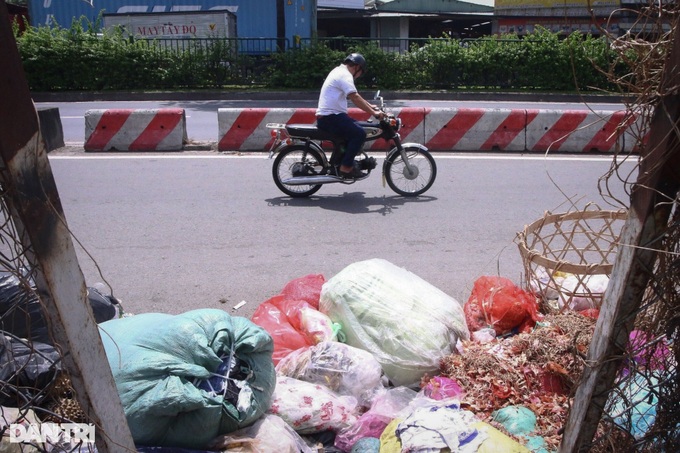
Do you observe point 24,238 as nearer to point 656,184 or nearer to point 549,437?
point 656,184

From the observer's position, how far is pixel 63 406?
2578mm

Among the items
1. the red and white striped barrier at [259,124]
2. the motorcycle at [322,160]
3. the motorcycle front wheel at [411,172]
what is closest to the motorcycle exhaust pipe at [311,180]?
the motorcycle at [322,160]

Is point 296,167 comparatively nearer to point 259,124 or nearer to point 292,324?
point 259,124

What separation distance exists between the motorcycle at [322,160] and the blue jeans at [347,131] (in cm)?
9

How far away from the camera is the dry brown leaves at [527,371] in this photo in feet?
10.5

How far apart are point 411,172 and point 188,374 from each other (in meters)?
5.48

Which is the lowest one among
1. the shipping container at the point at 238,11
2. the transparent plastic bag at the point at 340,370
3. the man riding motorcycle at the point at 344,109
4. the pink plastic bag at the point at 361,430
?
the pink plastic bag at the point at 361,430

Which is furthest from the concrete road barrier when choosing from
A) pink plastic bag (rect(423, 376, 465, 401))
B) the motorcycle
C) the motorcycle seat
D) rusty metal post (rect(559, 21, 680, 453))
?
rusty metal post (rect(559, 21, 680, 453))

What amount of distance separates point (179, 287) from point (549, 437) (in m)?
3.22

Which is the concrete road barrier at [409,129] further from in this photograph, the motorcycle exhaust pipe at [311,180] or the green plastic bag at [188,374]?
the green plastic bag at [188,374]

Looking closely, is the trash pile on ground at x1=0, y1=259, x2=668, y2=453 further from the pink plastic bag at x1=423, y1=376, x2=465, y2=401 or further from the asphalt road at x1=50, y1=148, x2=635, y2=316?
the asphalt road at x1=50, y1=148, x2=635, y2=316

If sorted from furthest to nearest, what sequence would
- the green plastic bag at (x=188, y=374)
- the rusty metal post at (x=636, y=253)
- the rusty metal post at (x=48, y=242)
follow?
the green plastic bag at (x=188, y=374) → the rusty metal post at (x=636, y=253) → the rusty metal post at (x=48, y=242)

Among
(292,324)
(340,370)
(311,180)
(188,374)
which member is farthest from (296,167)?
(188,374)

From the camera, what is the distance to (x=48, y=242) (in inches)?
67.2
